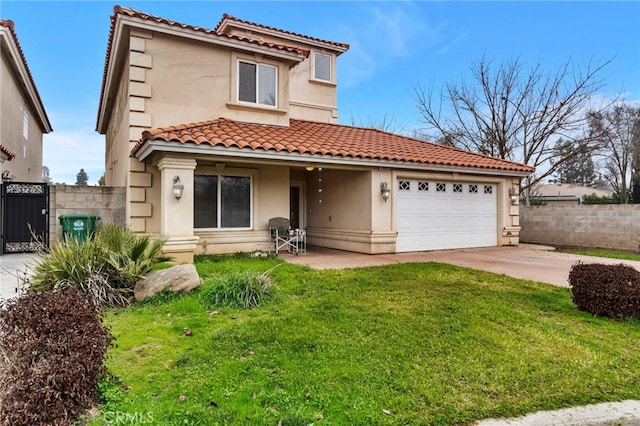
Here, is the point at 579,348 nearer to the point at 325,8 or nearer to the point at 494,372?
the point at 494,372

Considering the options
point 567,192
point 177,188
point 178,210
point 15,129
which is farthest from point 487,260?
point 567,192

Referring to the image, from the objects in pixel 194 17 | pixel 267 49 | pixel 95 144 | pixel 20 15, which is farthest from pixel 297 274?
pixel 95 144

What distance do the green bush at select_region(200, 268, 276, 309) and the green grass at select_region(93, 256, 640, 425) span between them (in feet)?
0.71

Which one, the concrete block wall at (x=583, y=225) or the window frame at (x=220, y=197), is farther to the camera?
the concrete block wall at (x=583, y=225)

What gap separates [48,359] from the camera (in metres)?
2.96

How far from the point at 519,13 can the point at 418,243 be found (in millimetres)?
A: 11224

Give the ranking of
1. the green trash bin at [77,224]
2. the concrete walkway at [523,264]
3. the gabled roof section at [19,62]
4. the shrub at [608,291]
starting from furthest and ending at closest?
the gabled roof section at [19,62]
the green trash bin at [77,224]
the shrub at [608,291]
the concrete walkway at [523,264]

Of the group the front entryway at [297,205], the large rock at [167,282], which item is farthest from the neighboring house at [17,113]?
the front entryway at [297,205]

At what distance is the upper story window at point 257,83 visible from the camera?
1197 centimetres

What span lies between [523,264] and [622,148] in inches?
1199

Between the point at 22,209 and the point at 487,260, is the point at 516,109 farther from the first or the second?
the point at 22,209

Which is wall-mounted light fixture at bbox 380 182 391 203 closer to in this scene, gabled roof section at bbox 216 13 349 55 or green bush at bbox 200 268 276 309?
green bush at bbox 200 268 276 309

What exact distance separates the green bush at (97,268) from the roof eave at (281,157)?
109 inches
